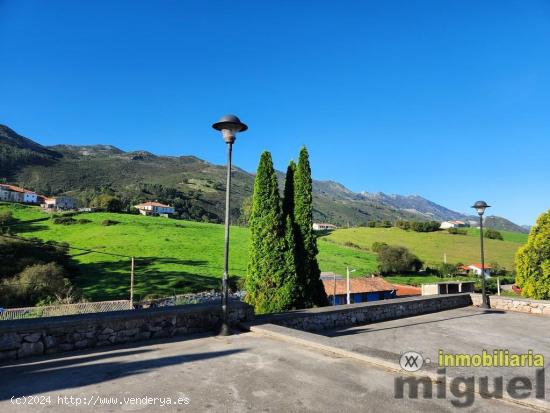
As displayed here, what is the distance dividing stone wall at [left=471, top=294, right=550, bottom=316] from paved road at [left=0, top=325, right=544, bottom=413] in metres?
12.0

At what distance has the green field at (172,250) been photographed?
1362 inches

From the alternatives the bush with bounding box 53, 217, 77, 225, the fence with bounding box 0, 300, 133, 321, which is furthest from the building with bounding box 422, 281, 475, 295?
the bush with bounding box 53, 217, 77, 225

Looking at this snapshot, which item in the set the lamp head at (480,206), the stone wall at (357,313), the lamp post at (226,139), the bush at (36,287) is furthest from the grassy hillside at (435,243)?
the lamp post at (226,139)

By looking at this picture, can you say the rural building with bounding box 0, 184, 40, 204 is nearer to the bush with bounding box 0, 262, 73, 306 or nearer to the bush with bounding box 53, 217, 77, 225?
the bush with bounding box 53, 217, 77, 225

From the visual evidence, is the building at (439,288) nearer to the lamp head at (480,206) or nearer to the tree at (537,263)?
the tree at (537,263)

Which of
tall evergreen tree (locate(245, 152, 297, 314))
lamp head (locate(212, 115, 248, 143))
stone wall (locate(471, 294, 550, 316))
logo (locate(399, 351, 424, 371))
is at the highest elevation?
lamp head (locate(212, 115, 248, 143))

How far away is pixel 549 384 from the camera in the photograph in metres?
5.68

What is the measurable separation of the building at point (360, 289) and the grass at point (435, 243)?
91.9ft

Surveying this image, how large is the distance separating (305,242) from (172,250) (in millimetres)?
39924

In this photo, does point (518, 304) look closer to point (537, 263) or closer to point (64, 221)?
point (537, 263)

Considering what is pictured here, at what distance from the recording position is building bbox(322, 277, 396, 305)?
3256cm

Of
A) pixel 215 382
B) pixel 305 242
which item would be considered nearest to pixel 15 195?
pixel 305 242

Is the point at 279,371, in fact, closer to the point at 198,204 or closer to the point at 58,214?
the point at 58,214

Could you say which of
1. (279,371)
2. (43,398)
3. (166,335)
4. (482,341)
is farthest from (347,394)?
(482,341)
